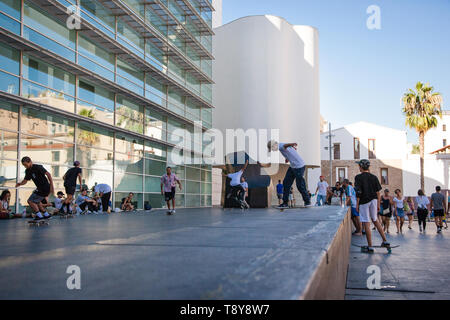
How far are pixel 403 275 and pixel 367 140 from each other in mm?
48313

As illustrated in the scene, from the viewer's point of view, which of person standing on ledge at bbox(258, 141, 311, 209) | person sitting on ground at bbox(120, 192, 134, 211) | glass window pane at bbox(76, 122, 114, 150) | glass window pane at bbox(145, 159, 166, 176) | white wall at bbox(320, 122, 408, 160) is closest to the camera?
person standing on ledge at bbox(258, 141, 311, 209)

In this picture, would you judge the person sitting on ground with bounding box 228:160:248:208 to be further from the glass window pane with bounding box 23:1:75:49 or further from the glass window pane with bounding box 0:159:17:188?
the glass window pane with bounding box 23:1:75:49

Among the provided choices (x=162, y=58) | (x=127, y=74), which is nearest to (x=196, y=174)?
(x=162, y=58)

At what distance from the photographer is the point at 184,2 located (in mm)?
27391

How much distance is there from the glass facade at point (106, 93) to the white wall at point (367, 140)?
2622 cm

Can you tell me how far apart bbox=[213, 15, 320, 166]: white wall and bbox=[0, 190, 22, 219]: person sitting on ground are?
2749cm

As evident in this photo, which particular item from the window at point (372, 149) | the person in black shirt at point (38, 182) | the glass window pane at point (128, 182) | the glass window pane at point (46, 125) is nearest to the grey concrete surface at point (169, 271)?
the person in black shirt at point (38, 182)

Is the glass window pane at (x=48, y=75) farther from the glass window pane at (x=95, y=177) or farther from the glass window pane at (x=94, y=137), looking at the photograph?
the glass window pane at (x=95, y=177)

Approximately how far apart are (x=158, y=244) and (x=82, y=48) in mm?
16550

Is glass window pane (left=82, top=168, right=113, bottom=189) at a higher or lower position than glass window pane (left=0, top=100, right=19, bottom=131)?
lower

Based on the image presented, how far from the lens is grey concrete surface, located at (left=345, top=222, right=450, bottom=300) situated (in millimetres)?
5250

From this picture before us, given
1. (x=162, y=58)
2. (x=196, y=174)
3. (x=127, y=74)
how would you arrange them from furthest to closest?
(x=196, y=174) < (x=162, y=58) < (x=127, y=74)

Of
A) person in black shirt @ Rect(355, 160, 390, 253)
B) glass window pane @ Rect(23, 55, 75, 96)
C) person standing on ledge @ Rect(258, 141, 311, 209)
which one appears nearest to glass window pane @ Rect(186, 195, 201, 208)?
glass window pane @ Rect(23, 55, 75, 96)

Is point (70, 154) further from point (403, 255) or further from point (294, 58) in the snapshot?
point (294, 58)
